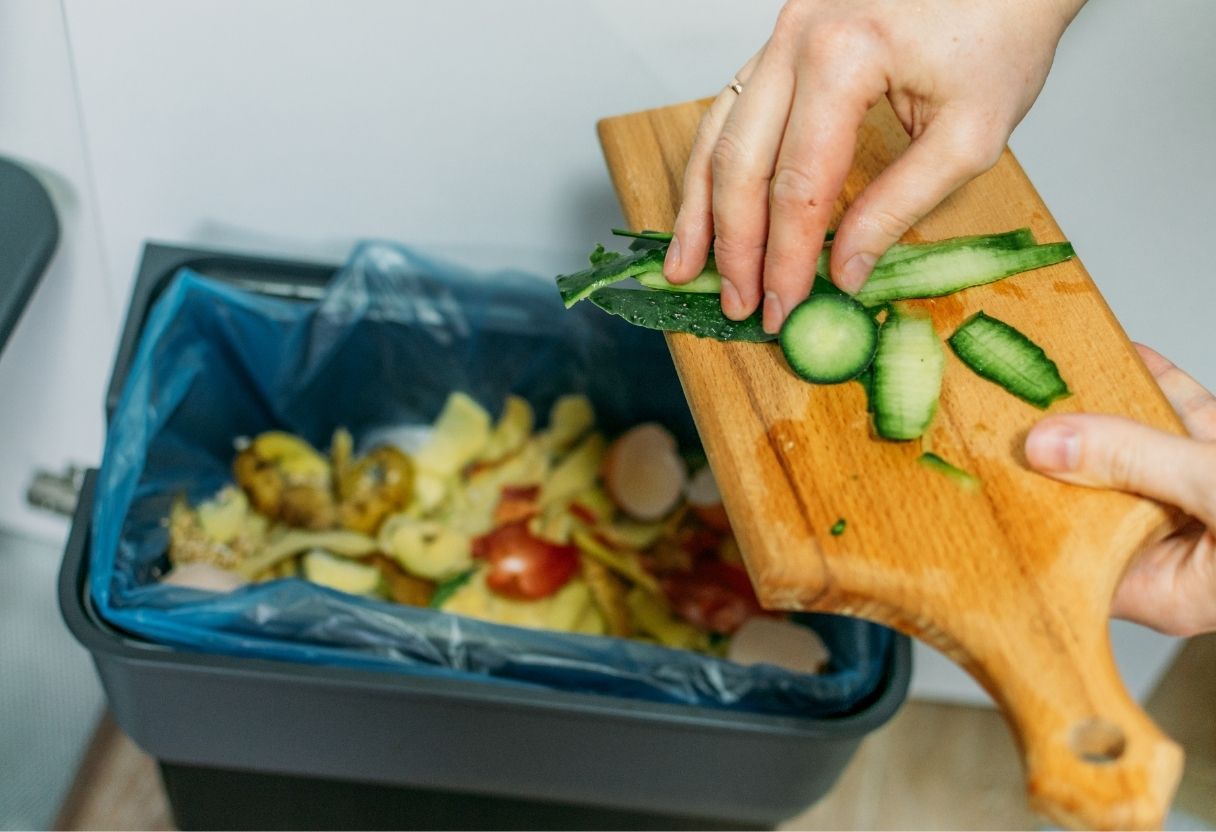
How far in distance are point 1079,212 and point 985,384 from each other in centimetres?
32

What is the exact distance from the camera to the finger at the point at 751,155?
58 cm

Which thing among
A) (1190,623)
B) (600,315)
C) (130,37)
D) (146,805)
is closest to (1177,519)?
(1190,623)

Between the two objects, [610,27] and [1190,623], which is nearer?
[1190,623]

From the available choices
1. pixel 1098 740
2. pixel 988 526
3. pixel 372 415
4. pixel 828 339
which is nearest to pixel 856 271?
pixel 828 339

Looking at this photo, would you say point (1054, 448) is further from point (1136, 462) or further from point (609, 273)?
point (609, 273)

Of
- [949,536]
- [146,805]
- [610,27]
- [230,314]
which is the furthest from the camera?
[146,805]

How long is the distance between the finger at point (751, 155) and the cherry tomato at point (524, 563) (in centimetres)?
38

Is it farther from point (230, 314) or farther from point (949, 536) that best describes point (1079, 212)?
point (230, 314)

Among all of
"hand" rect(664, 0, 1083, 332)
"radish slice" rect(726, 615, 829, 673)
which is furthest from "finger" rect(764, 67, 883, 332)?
"radish slice" rect(726, 615, 829, 673)

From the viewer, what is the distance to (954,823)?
3.54 ft

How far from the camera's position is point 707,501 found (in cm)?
93

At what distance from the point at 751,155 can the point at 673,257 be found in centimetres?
7

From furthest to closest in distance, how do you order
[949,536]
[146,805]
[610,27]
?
[146,805]
[610,27]
[949,536]

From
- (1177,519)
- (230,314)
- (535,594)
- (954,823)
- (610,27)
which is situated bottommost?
(954,823)
